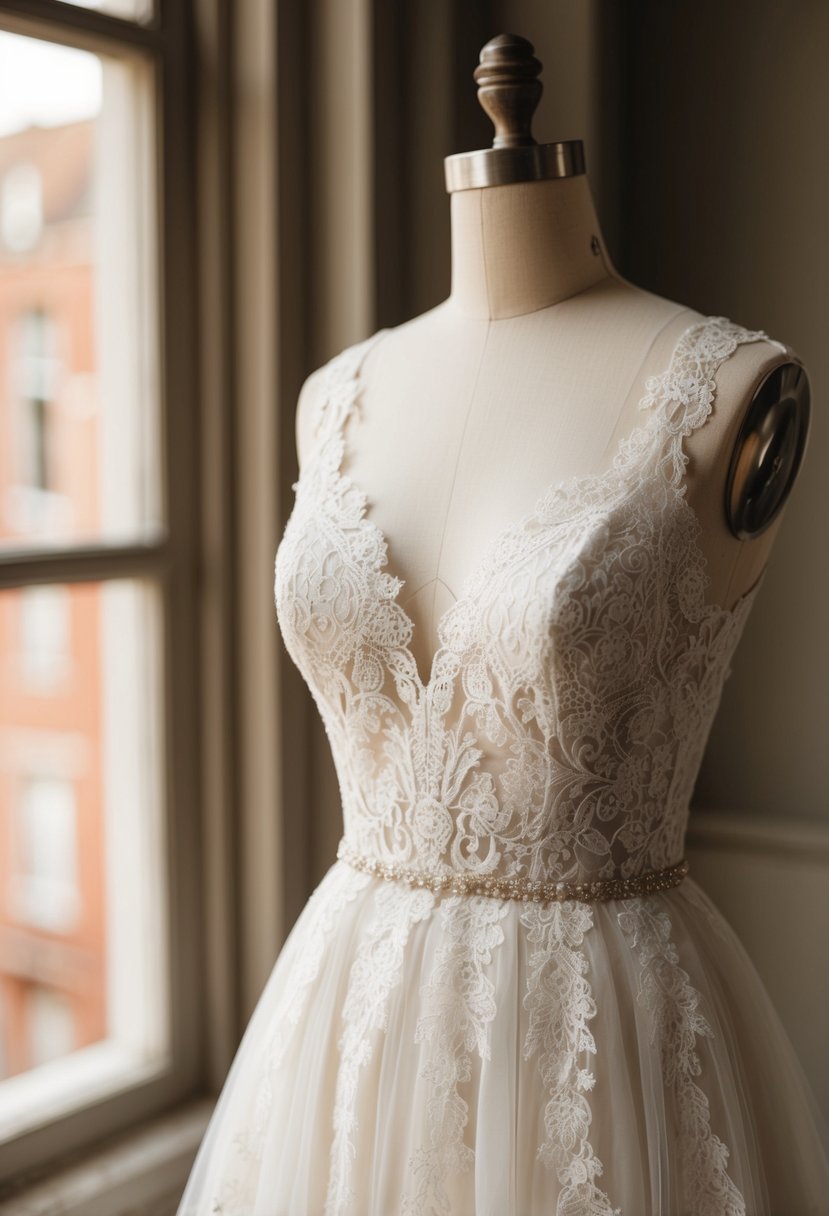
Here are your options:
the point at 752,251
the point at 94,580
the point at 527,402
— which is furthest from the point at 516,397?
the point at 752,251

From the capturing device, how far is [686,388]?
42.2 inches

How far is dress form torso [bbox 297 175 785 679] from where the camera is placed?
1099 mm

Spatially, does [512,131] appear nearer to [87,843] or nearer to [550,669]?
[550,669]

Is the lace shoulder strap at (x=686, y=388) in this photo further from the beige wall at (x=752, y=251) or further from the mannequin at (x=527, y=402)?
the beige wall at (x=752, y=251)

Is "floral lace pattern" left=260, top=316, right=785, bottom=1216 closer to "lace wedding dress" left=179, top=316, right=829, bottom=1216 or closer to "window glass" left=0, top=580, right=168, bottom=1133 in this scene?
"lace wedding dress" left=179, top=316, right=829, bottom=1216

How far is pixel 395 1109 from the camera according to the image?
1.04m

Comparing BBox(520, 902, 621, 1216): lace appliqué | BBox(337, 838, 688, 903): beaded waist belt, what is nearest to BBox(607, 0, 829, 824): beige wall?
BBox(337, 838, 688, 903): beaded waist belt

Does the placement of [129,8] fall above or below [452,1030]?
above

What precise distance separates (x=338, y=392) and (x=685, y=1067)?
2.47 feet

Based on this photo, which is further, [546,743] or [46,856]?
[46,856]

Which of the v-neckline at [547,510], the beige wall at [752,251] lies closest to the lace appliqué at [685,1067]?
the v-neckline at [547,510]

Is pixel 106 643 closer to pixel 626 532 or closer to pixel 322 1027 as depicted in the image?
pixel 322 1027

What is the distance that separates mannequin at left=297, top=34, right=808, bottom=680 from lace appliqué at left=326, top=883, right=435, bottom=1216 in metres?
0.21

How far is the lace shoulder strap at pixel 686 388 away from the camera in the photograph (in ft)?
3.45
